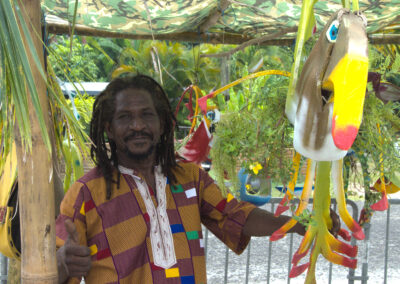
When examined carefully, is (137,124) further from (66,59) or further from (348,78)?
(348,78)

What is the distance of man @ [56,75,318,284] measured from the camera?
183 cm

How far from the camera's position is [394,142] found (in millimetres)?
1758

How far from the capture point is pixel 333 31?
1206mm

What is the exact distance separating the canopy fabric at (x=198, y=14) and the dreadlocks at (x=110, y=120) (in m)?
0.52

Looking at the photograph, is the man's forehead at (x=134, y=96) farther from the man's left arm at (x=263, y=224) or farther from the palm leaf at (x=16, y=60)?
the palm leaf at (x=16, y=60)

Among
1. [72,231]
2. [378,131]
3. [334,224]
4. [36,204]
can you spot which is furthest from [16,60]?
[334,224]

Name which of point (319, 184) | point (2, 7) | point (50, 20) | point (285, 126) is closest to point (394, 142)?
point (319, 184)

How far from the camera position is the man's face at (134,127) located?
6.36 feet

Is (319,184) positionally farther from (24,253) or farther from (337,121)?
(24,253)

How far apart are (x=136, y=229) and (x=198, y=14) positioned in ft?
4.39

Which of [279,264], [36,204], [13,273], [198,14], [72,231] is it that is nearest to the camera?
[36,204]

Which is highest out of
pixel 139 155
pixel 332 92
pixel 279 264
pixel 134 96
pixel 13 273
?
pixel 332 92

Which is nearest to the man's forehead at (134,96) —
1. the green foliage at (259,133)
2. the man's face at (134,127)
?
the man's face at (134,127)

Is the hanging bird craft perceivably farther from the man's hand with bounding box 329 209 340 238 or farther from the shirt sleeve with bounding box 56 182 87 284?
the shirt sleeve with bounding box 56 182 87 284
